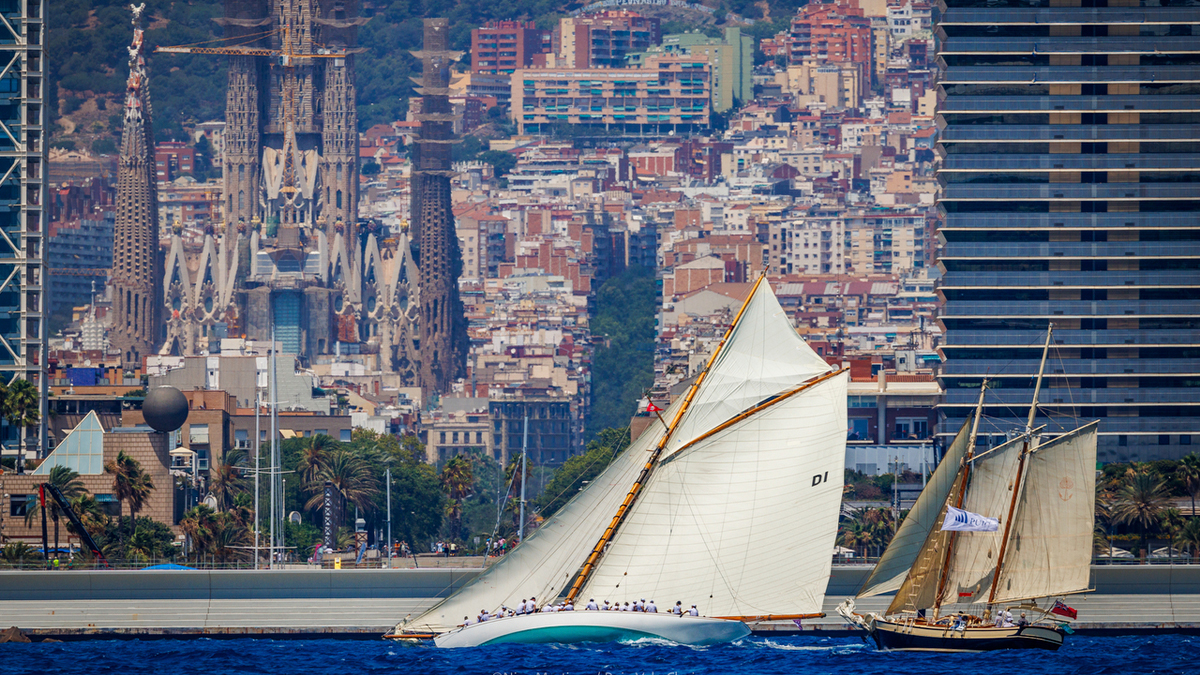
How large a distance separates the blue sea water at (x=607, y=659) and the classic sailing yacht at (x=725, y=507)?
1.46 metres

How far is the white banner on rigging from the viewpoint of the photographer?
88.5 metres

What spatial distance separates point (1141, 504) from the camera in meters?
141

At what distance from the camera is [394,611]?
346 feet

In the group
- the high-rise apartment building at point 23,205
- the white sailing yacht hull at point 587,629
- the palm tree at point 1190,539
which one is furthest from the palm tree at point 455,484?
the white sailing yacht hull at point 587,629

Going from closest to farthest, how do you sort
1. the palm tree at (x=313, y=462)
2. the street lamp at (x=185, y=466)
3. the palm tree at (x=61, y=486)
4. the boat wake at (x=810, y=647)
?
the boat wake at (x=810, y=647)
the palm tree at (x=61, y=486)
the street lamp at (x=185, y=466)
the palm tree at (x=313, y=462)

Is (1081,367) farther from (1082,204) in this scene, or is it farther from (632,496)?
(632,496)

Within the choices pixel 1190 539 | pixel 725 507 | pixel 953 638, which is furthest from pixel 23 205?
pixel 953 638

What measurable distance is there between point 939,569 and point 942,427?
96650 millimetres

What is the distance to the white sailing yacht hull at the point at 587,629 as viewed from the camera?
8819cm

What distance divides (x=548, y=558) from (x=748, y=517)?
7.73 m

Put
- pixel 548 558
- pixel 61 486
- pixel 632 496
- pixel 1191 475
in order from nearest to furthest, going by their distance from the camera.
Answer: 1. pixel 548 558
2. pixel 632 496
3. pixel 61 486
4. pixel 1191 475

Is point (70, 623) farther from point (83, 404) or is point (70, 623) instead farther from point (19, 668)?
point (83, 404)

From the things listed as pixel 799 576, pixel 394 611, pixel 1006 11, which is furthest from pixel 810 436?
pixel 1006 11

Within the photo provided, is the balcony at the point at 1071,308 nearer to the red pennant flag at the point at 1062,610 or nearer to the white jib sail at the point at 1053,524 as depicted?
the red pennant flag at the point at 1062,610
